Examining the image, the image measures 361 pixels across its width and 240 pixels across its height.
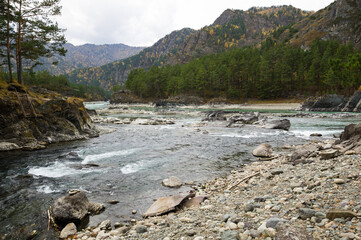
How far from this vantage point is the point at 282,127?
89.2 feet

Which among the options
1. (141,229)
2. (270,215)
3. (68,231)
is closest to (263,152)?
(270,215)

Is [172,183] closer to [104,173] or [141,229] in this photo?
[141,229]

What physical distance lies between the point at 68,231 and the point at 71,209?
82cm

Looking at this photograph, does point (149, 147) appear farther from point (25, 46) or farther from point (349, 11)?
point (349, 11)

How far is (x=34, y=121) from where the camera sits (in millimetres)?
19844

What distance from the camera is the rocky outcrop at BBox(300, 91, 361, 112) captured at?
167 ft

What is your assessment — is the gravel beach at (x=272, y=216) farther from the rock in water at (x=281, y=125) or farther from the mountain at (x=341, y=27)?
the mountain at (x=341, y=27)

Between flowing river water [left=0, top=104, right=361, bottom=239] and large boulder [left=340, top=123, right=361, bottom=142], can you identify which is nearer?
flowing river water [left=0, top=104, right=361, bottom=239]

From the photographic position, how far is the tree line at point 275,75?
6750 cm

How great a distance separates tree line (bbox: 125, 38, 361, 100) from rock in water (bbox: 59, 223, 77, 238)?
78525 millimetres

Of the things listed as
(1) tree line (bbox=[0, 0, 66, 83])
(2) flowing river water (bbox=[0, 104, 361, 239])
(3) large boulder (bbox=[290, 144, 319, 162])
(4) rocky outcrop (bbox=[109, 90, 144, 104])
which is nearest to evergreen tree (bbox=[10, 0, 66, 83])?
(1) tree line (bbox=[0, 0, 66, 83])

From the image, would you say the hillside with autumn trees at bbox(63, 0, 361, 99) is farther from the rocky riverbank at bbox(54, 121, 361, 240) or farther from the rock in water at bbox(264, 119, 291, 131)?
the rocky riverbank at bbox(54, 121, 361, 240)

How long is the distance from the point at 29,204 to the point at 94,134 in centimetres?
1720

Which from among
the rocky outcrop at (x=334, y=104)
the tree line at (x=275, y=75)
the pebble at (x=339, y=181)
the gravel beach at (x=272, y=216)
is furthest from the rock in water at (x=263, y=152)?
the tree line at (x=275, y=75)
